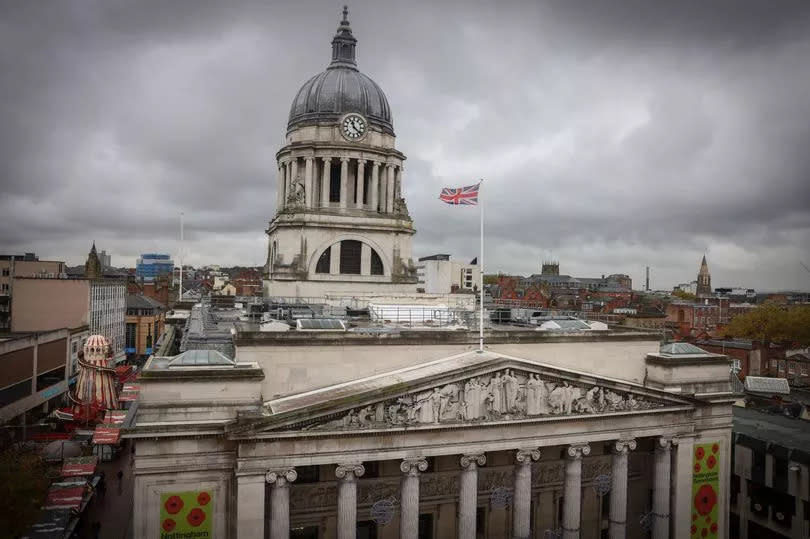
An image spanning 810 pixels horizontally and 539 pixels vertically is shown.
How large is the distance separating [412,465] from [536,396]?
20.8 feet

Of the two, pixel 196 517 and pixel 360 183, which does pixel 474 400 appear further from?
pixel 360 183

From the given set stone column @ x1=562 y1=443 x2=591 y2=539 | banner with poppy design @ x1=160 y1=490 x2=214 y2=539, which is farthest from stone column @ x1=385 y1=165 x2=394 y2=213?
banner with poppy design @ x1=160 y1=490 x2=214 y2=539

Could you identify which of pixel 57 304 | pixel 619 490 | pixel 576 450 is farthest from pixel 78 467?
pixel 57 304

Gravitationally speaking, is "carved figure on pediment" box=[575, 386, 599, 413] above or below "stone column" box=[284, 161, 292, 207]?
below

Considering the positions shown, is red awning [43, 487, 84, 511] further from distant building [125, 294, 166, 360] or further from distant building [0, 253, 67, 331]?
distant building [125, 294, 166, 360]

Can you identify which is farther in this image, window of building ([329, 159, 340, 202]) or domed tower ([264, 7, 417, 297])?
window of building ([329, 159, 340, 202])

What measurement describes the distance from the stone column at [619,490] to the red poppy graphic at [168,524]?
1970cm

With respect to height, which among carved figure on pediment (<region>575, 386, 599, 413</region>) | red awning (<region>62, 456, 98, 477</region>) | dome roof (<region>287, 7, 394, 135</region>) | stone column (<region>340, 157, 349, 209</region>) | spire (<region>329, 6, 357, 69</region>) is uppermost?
spire (<region>329, 6, 357, 69</region>)

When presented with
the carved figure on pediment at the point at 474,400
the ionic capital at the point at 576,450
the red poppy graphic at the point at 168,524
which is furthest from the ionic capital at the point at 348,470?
the ionic capital at the point at 576,450

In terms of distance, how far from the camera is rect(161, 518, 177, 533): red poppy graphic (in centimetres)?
2369

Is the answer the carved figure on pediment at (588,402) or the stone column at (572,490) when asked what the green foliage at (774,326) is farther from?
the stone column at (572,490)

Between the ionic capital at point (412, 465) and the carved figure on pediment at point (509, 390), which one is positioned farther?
the carved figure on pediment at point (509, 390)

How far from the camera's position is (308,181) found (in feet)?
161

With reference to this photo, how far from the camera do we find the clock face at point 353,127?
162 feet
